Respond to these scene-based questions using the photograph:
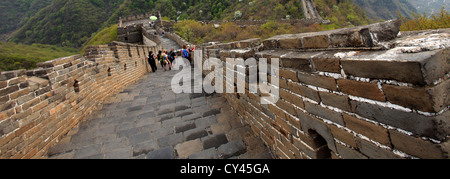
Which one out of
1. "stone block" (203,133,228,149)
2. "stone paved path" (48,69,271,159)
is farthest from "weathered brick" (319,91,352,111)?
"stone block" (203,133,228,149)

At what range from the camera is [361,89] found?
4.17ft

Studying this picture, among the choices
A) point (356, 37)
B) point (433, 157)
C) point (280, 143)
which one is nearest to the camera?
point (433, 157)

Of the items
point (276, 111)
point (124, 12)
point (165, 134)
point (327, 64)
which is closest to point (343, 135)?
point (327, 64)

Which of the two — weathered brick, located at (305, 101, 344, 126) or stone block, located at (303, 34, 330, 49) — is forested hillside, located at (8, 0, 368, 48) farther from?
weathered brick, located at (305, 101, 344, 126)

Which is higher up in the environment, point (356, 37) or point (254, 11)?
point (254, 11)

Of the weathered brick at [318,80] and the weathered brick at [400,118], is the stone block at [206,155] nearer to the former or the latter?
the weathered brick at [318,80]

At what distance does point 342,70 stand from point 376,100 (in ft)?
0.86

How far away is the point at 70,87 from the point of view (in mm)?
4535

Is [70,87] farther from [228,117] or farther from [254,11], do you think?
[254,11]

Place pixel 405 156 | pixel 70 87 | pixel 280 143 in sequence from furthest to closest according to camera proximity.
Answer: pixel 70 87
pixel 280 143
pixel 405 156

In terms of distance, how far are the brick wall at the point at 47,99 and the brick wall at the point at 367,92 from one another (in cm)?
363

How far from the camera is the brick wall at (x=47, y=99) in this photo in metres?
2.96
